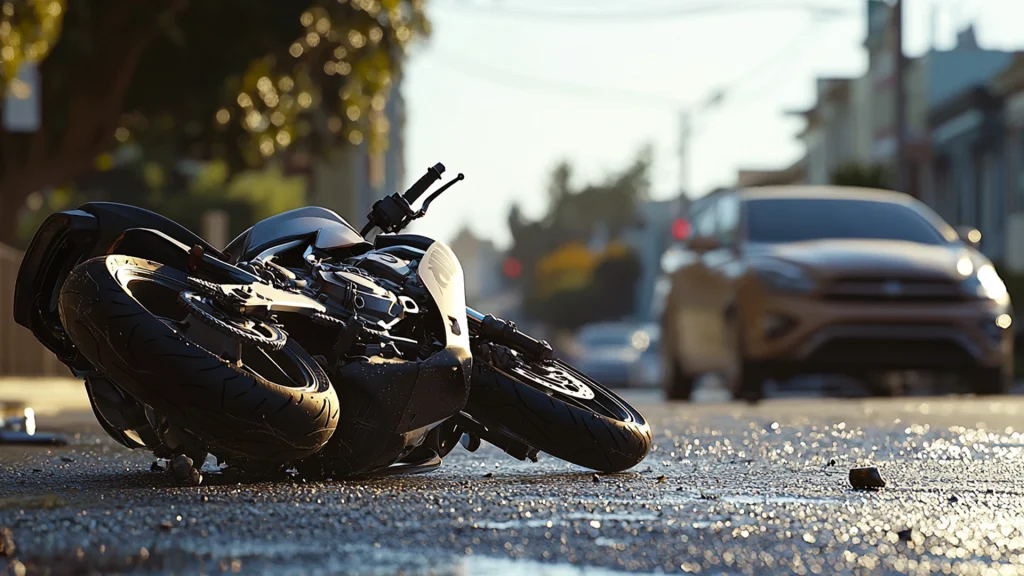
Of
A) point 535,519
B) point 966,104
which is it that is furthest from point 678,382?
point 966,104

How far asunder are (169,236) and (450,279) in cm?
99

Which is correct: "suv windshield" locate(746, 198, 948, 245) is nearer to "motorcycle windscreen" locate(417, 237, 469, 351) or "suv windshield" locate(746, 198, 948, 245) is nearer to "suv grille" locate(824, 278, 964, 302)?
"suv grille" locate(824, 278, 964, 302)

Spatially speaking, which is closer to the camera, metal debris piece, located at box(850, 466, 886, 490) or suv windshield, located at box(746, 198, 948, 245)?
metal debris piece, located at box(850, 466, 886, 490)

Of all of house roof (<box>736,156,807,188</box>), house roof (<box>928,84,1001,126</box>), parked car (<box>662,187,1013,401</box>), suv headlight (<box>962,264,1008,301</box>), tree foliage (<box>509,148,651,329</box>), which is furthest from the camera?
tree foliage (<box>509,148,651,329</box>)

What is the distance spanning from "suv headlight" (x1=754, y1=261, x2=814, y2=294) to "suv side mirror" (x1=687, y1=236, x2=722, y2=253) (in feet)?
3.06

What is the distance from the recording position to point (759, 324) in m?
11.8

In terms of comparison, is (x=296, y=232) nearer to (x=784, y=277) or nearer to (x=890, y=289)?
(x=784, y=277)

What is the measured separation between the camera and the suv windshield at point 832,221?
1264 centimetres

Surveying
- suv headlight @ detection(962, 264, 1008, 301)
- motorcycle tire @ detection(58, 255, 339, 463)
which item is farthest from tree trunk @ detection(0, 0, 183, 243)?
motorcycle tire @ detection(58, 255, 339, 463)

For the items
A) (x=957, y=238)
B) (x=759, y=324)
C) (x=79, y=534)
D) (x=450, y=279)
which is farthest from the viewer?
(x=957, y=238)

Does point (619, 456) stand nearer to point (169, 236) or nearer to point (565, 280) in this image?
point (169, 236)

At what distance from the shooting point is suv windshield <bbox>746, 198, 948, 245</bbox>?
1264cm

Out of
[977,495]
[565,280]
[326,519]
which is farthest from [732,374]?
[565,280]

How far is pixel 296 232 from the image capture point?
18.5 feet
